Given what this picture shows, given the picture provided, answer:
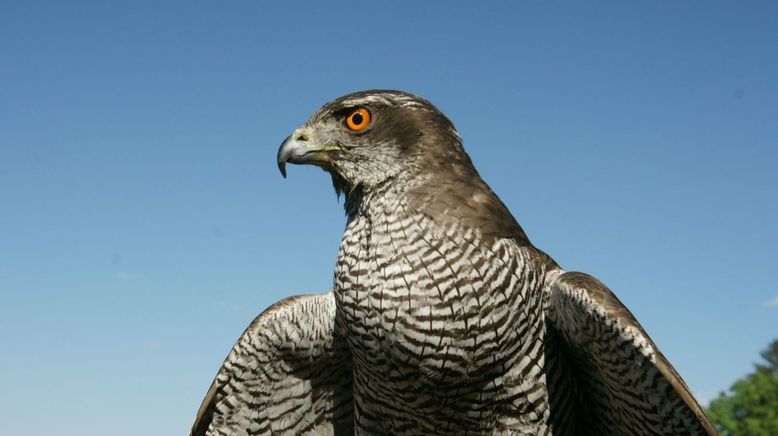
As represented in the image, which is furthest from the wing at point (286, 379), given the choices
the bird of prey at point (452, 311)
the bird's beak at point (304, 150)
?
the bird's beak at point (304, 150)

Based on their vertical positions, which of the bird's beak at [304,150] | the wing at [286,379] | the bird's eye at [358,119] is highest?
the bird's eye at [358,119]

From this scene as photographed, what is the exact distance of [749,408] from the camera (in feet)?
199

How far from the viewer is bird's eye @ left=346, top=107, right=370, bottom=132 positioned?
209 inches

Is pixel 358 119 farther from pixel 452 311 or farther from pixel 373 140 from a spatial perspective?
pixel 452 311

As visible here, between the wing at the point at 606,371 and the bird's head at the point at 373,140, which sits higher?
the bird's head at the point at 373,140

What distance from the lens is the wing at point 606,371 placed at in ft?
14.6

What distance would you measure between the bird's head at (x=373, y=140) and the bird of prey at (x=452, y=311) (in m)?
0.01

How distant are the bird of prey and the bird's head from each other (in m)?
0.01

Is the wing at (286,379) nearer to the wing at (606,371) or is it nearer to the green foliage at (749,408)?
the wing at (606,371)

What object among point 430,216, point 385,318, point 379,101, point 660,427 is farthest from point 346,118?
point 660,427

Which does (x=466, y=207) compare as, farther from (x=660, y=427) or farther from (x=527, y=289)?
(x=660, y=427)

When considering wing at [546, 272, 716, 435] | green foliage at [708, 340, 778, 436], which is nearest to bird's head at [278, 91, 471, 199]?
wing at [546, 272, 716, 435]

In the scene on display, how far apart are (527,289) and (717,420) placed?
2546 inches

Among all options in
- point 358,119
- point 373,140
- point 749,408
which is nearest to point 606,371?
point 373,140
